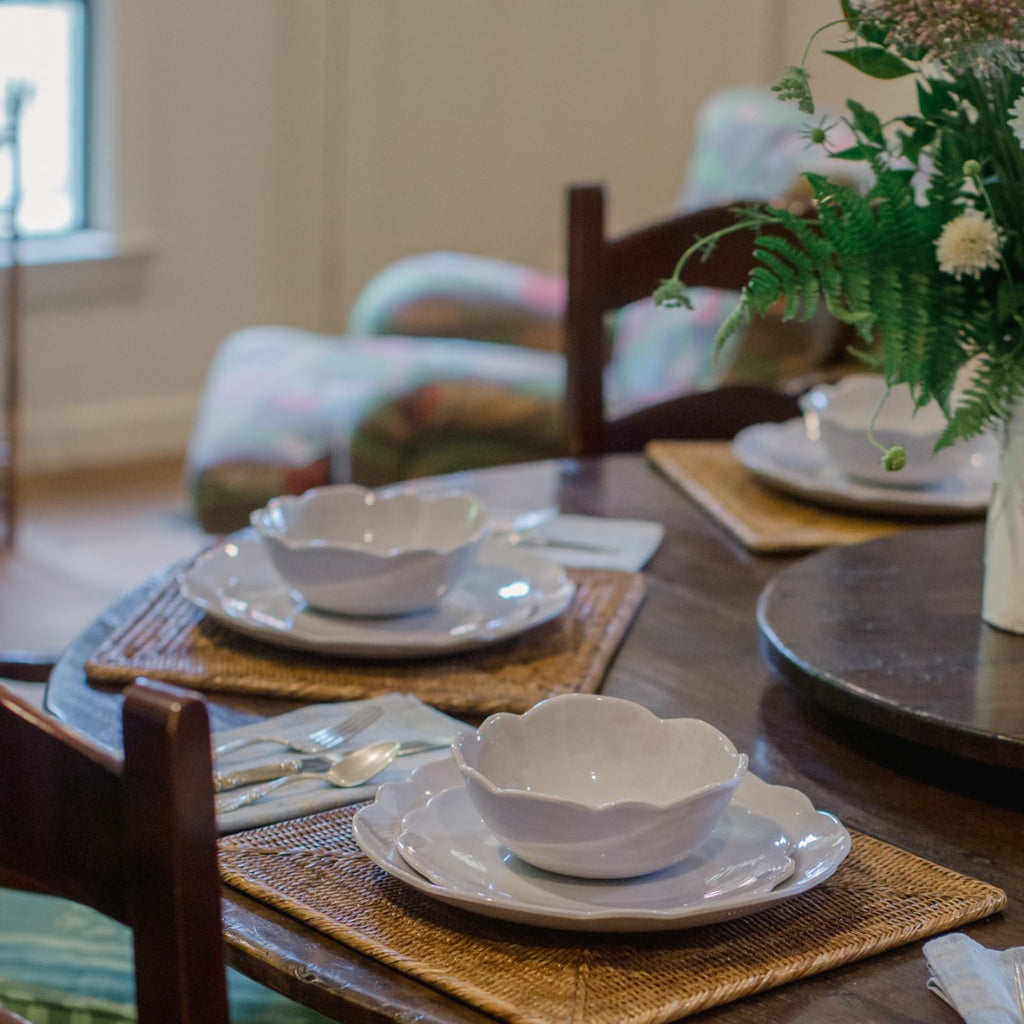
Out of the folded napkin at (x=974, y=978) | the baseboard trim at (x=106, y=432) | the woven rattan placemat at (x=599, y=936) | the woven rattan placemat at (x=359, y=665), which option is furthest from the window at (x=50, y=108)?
the folded napkin at (x=974, y=978)

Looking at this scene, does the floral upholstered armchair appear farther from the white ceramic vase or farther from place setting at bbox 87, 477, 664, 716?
the white ceramic vase

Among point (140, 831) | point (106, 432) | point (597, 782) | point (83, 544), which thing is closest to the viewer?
Result: point (140, 831)

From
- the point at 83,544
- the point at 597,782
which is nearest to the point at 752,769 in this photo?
the point at 597,782

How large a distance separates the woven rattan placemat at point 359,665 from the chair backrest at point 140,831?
421 millimetres

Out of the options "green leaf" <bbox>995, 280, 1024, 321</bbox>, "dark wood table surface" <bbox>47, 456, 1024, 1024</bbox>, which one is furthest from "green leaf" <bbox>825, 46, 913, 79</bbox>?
"dark wood table surface" <bbox>47, 456, 1024, 1024</bbox>

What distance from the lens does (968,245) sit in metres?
0.92

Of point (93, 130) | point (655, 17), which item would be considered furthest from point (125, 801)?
point (655, 17)

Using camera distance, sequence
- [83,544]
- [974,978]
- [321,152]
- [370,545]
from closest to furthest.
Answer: [974,978]
[370,545]
[83,544]
[321,152]

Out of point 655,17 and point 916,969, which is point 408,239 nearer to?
point 655,17

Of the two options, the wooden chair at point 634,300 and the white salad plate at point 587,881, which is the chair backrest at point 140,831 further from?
the wooden chair at point 634,300

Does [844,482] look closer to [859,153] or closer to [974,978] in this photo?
[859,153]

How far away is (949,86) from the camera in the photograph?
3.15ft

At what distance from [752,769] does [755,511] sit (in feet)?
1.73

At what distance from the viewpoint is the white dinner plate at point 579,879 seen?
699mm
